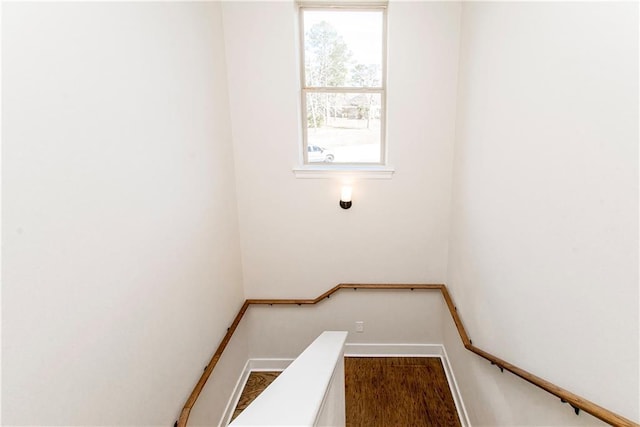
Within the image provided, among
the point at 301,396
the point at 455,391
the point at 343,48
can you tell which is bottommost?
the point at 455,391

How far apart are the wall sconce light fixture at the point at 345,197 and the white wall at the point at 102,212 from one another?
124 cm

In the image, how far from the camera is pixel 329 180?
2930 millimetres

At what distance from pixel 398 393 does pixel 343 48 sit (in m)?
3.14

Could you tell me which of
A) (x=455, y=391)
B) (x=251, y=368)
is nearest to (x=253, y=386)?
(x=251, y=368)

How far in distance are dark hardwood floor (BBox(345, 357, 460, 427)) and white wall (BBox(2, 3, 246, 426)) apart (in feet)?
4.89

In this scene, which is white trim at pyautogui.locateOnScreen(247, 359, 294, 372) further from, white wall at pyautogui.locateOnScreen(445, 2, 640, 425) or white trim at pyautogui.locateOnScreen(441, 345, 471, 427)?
white wall at pyautogui.locateOnScreen(445, 2, 640, 425)

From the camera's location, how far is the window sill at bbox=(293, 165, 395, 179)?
289cm

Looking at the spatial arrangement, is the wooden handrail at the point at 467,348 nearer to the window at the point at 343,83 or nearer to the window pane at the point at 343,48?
the window at the point at 343,83

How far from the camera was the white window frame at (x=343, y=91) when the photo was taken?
2.71 m

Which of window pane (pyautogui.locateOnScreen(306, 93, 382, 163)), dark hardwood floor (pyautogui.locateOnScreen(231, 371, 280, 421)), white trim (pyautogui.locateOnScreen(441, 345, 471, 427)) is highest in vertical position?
window pane (pyautogui.locateOnScreen(306, 93, 382, 163))

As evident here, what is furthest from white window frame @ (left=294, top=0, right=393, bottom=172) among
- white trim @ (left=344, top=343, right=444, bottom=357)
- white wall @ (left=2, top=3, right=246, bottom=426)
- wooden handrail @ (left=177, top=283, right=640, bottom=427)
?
white trim @ (left=344, top=343, right=444, bottom=357)

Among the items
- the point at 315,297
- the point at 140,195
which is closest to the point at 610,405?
the point at 140,195

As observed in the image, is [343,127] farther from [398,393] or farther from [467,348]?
[398,393]

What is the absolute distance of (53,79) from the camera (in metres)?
1.04
